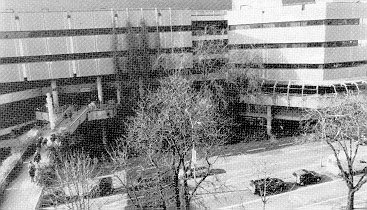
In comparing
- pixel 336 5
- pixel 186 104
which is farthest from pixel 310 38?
pixel 186 104

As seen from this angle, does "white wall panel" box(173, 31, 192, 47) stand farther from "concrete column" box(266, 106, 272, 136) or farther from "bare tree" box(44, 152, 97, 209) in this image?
"bare tree" box(44, 152, 97, 209)

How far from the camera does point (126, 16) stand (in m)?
44.1

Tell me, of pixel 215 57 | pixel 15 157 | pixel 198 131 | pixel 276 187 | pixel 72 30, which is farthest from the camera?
pixel 215 57

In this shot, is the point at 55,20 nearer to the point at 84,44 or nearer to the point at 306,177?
the point at 84,44

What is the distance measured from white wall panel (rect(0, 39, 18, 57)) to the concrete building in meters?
0.10

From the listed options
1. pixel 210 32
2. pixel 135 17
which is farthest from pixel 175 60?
pixel 210 32

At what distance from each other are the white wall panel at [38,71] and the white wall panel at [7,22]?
4479 millimetres

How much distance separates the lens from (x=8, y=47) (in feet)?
130

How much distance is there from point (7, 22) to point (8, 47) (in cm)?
274

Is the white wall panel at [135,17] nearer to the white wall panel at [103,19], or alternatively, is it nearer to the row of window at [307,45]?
the white wall panel at [103,19]

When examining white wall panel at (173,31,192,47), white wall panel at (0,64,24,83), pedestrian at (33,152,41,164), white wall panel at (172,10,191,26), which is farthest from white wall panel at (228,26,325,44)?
pedestrian at (33,152,41,164)

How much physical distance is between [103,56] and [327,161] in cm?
2825

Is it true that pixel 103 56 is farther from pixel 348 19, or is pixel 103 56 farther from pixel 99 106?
pixel 348 19

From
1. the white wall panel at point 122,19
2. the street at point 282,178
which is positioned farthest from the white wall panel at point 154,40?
the street at point 282,178
